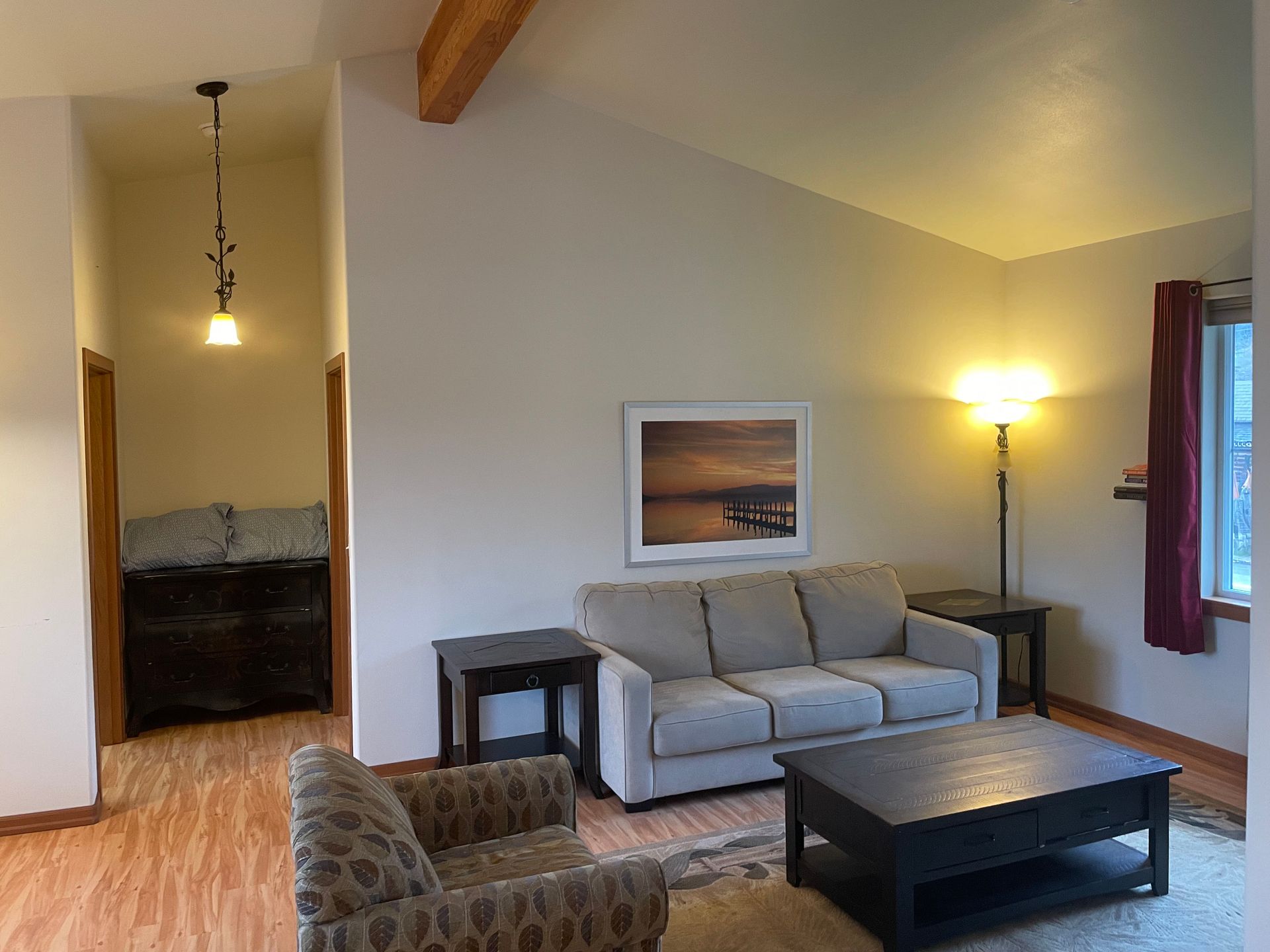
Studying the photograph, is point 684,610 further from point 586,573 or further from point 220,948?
point 220,948

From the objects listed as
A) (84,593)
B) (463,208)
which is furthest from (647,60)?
(84,593)

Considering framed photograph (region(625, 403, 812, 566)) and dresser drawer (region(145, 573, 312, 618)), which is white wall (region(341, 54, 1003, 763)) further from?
dresser drawer (region(145, 573, 312, 618))

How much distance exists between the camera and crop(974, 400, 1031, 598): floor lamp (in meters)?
5.18

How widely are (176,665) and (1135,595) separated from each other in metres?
4.83

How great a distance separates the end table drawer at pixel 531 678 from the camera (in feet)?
12.9

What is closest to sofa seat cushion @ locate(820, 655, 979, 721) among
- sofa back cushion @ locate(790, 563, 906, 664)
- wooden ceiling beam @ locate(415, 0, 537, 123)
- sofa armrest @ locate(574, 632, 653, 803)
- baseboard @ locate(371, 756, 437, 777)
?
sofa back cushion @ locate(790, 563, 906, 664)

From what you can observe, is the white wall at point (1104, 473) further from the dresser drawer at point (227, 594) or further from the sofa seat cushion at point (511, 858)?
the dresser drawer at point (227, 594)

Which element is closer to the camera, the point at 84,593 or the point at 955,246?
the point at 84,593

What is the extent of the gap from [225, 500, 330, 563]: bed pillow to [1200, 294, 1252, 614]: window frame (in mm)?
4382

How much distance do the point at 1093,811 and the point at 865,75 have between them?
2.70 meters

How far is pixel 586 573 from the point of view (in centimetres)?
462

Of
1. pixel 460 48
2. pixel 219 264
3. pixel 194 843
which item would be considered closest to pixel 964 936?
pixel 194 843

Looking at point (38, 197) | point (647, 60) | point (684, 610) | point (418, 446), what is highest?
point (647, 60)

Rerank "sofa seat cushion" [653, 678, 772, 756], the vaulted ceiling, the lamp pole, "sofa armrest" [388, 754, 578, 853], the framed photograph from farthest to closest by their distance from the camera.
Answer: the lamp pole → the framed photograph → "sofa seat cushion" [653, 678, 772, 756] → the vaulted ceiling → "sofa armrest" [388, 754, 578, 853]
